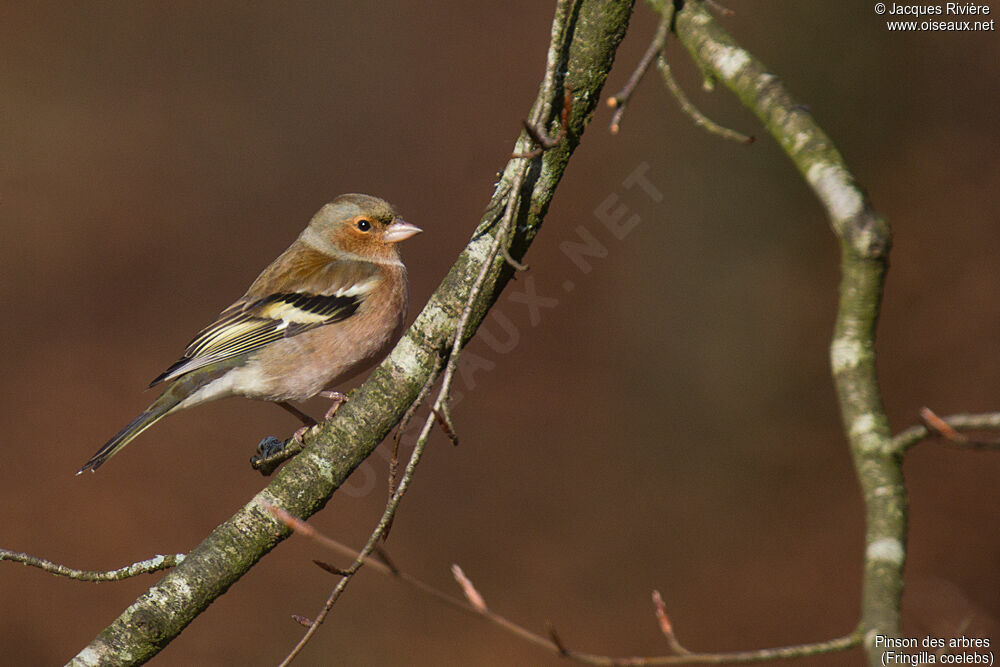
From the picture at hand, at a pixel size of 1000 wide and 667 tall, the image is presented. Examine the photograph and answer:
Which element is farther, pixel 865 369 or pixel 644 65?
pixel 644 65

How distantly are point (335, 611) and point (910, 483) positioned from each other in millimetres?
6067

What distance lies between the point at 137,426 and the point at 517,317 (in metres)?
5.09

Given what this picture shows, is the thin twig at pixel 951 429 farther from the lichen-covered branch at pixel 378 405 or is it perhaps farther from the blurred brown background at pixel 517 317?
the blurred brown background at pixel 517 317

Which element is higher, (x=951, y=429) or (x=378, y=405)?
(x=951, y=429)

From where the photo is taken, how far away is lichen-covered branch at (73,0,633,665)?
10.2ft

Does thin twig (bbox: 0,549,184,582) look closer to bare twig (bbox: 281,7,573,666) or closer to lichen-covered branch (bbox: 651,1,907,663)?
bare twig (bbox: 281,7,573,666)

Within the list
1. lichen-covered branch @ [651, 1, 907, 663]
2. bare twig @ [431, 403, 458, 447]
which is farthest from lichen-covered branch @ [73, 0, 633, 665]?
lichen-covered branch @ [651, 1, 907, 663]

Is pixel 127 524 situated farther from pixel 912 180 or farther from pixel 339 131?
pixel 912 180

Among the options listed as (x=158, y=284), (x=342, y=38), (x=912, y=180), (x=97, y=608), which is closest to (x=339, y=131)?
(x=342, y=38)

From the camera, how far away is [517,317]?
935 cm

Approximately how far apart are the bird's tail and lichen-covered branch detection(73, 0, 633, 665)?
1575 mm

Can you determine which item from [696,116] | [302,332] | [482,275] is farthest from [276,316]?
[696,116]

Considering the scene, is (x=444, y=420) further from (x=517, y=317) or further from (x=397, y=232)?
(x=517, y=317)

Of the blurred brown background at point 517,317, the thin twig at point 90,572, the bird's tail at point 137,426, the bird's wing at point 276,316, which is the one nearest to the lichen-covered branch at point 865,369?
the thin twig at point 90,572
